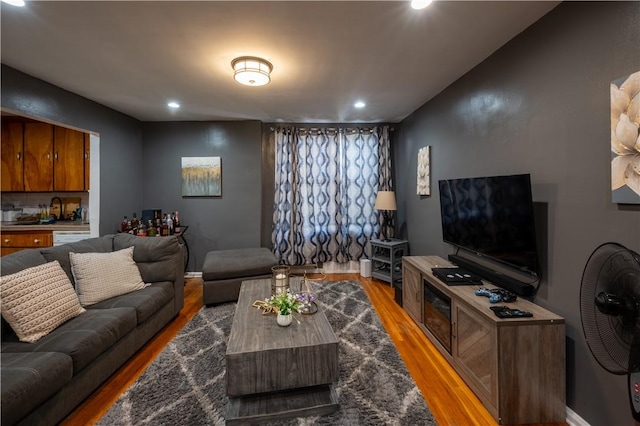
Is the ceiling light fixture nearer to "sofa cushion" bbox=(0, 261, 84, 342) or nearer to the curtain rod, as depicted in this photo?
"sofa cushion" bbox=(0, 261, 84, 342)

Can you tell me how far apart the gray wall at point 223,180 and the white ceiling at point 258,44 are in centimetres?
120

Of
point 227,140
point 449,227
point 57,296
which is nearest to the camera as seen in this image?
point 57,296

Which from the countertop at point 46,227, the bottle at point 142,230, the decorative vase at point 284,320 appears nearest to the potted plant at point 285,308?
the decorative vase at point 284,320

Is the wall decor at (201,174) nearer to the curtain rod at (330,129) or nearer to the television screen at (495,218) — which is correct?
the curtain rod at (330,129)

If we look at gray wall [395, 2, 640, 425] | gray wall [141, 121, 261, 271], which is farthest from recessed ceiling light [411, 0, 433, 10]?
gray wall [141, 121, 261, 271]

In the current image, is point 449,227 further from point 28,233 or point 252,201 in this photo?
point 28,233

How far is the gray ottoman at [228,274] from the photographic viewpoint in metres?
3.51

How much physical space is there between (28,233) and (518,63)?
6.02 meters

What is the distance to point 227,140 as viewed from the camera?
4.74m

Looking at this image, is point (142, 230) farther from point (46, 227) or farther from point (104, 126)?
point (104, 126)

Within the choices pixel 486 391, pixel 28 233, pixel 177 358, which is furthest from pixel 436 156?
pixel 28 233

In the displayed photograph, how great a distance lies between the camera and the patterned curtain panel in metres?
4.81

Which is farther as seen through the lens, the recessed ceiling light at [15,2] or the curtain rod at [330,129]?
the curtain rod at [330,129]

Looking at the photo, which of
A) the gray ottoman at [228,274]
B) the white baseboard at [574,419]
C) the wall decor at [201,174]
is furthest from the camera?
the wall decor at [201,174]
